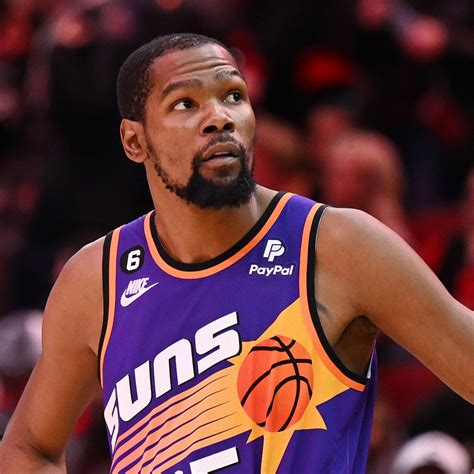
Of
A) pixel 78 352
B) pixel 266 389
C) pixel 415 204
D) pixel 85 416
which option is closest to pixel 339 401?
pixel 266 389

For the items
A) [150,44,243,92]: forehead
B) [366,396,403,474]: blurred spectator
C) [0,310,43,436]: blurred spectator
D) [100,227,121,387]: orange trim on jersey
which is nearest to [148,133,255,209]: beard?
[150,44,243,92]: forehead

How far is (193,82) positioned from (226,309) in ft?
2.15

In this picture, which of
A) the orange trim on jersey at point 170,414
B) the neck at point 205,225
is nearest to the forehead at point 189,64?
the neck at point 205,225

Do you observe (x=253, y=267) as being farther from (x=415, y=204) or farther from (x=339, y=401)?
(x=415, y=204)

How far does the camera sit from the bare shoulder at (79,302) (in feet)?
13.8

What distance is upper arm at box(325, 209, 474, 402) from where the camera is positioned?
3750 mm

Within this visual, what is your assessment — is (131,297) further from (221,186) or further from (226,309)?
(221,186)

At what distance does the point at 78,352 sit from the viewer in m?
4.24

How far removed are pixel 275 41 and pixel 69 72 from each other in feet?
4.30

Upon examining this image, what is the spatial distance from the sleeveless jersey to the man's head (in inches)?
8.2

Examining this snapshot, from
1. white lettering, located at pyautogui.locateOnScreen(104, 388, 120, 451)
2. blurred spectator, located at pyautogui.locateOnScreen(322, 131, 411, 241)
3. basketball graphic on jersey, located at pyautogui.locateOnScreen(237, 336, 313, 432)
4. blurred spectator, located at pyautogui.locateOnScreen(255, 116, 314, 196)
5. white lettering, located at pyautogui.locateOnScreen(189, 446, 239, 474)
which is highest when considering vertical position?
blurred spectator, located at pyautogui.locateOnScreen(255, 116, 314, 196)

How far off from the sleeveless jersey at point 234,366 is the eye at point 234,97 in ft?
1.08

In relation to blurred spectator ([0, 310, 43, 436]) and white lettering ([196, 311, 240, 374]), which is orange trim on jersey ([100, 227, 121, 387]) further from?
blurred spectator ([0, 310, 43, 436])

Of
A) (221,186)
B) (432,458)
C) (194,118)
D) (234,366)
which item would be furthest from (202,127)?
(432,458)
